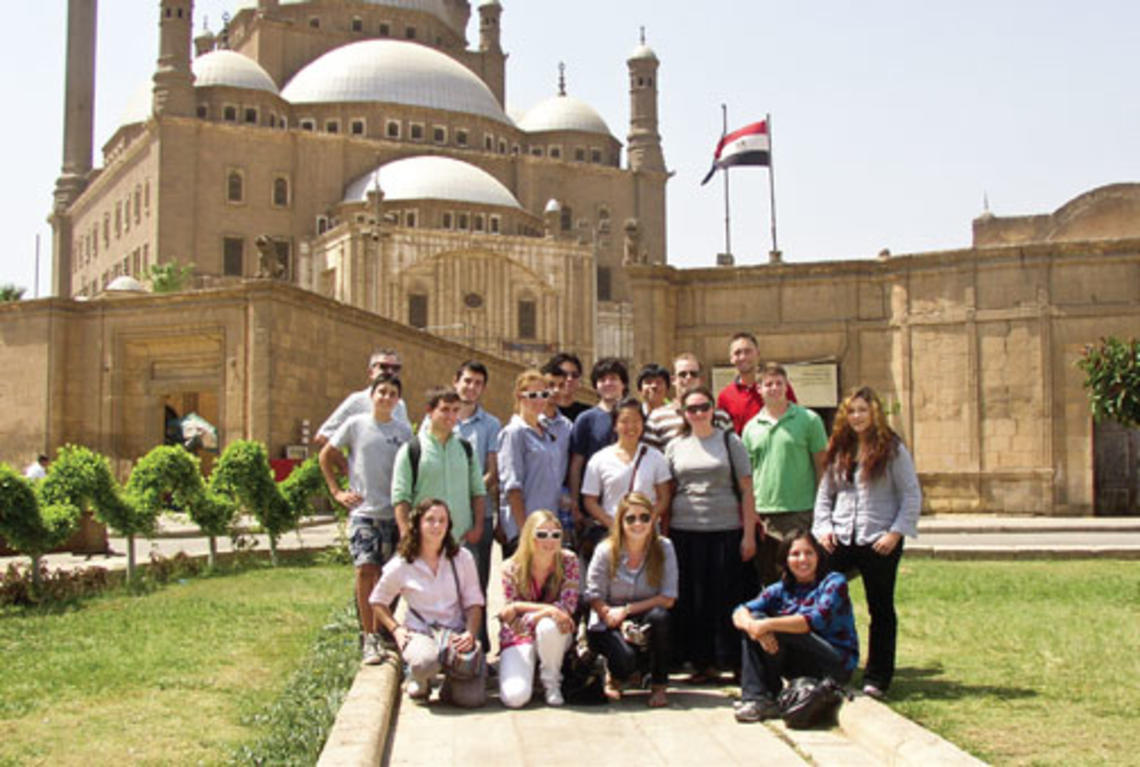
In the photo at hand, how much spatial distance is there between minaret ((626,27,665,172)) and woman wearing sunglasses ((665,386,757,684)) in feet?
219

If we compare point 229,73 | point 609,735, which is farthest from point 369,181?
point 609,735

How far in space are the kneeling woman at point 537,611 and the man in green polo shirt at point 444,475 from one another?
541 mm

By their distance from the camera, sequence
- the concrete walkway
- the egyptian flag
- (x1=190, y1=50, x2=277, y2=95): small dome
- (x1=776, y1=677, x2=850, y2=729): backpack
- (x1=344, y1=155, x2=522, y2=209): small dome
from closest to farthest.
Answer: the concrete walkway < (x1=776, y1=677, x2=850, y2=729): backpack < the egyptian flag < (x1=344, y1=155, x2=522, y2=209): small dome < (x1=190, y1=50, x2=277, y2=95): small dome

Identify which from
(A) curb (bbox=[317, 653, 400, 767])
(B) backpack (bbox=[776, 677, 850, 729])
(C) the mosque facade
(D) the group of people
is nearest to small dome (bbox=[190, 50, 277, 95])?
(C) the mosque facade

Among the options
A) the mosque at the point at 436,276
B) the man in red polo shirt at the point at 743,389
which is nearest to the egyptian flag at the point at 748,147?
the mosque at the point at 436,276

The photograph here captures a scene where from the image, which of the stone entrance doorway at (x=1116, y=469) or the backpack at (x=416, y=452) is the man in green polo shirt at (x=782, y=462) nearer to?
the backpack at (x=416, y=452)

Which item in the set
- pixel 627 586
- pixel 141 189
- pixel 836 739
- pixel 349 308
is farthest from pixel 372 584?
pixel 141 189

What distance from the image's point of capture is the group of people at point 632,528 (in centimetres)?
676

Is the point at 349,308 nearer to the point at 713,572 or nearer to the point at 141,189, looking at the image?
the point at 713,572

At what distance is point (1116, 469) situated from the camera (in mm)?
22688

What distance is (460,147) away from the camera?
225 feet

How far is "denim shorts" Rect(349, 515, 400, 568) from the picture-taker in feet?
25.7

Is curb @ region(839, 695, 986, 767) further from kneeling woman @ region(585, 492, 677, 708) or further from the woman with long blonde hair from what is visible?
kneeling woman @ region(585, 492, 677, 708)

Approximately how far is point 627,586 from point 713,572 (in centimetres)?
58
